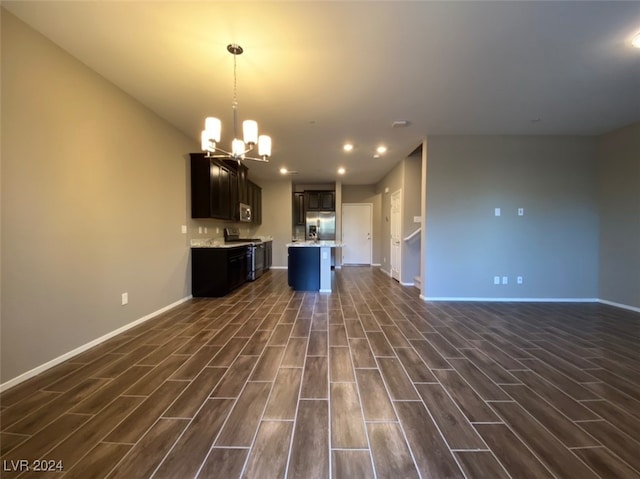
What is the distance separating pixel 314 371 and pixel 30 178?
271cm

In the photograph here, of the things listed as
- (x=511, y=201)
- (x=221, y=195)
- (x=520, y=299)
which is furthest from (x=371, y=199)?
(x=221, y=195)

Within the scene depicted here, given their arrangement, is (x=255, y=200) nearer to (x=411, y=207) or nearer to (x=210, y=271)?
(x=210, y=271)

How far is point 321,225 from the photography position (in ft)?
27.1

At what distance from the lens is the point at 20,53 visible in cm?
197

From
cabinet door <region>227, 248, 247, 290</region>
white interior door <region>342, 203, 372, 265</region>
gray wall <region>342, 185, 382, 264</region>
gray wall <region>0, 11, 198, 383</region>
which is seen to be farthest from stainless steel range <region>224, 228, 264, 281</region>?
gray wall <region>342, 185, 382, 264</region>

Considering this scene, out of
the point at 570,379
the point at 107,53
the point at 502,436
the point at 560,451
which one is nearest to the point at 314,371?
the point at 502,436

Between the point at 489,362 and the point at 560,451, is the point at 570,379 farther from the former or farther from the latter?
the point at 560,451

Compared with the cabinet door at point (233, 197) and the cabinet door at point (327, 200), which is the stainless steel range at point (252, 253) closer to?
the cabinet door at point (233, 197)

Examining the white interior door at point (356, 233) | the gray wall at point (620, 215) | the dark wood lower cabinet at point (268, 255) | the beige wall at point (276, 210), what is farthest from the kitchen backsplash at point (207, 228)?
the gray wall at point (620, 215)

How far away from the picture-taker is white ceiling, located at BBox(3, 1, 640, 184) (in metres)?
1.90

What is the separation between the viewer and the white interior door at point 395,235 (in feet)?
19.8

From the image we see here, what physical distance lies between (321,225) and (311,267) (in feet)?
10.8

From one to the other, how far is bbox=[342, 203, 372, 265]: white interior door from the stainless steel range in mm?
3155

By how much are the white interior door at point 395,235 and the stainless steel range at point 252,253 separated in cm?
337
